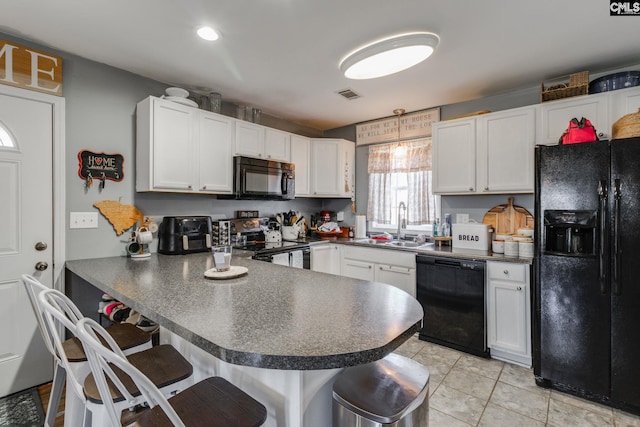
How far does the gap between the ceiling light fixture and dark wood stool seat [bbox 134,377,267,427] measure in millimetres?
2149

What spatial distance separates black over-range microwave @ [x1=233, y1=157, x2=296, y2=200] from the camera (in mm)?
3080

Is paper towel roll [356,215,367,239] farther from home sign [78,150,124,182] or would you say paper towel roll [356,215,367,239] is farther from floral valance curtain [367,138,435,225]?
home sign [78,150,124,182]

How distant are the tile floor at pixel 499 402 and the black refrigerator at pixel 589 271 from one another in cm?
11

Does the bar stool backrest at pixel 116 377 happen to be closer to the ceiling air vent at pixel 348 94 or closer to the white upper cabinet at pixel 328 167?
the ceiling air vent at pixel 348 94

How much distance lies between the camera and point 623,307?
1.91 metres

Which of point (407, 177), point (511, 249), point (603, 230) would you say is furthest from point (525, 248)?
point (407, 177)

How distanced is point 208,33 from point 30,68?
1.28m

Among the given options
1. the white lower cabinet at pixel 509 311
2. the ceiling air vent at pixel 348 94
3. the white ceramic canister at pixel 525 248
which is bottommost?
the white lower cabinet at pixel 509 311

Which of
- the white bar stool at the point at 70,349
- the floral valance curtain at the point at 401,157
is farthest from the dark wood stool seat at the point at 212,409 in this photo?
the floral valance curtain at the point at 401,157

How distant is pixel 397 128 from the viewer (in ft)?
12.5

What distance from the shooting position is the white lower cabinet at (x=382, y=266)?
10.0ft

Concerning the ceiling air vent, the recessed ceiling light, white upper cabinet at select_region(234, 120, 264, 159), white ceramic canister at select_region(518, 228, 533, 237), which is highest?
the ceiling air vent

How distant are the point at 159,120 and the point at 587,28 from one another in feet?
10.2

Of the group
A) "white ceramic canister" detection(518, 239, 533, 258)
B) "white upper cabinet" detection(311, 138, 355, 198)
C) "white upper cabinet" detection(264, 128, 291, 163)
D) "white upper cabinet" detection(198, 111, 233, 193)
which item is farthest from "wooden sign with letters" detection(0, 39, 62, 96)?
"white ceramic canister" detection(518, 239, 533, 258)
